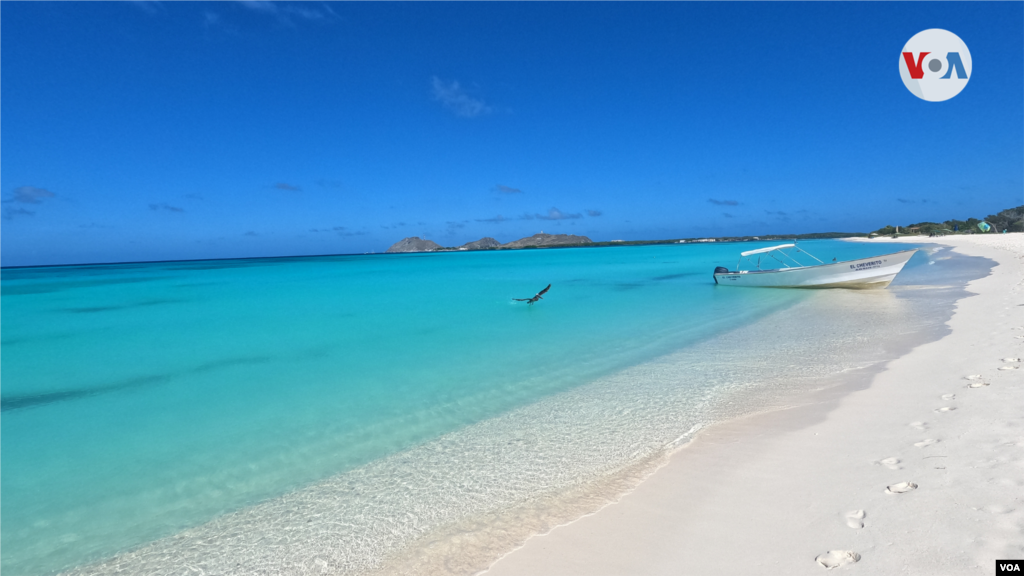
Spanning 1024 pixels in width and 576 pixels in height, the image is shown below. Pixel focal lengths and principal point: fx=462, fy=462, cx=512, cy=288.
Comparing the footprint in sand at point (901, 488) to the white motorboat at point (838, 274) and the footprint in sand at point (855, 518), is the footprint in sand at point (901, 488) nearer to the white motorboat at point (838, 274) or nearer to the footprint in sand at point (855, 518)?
the footprint in sand at point (855, 518)

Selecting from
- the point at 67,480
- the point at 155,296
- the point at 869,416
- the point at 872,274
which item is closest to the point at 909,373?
the point at 869,416

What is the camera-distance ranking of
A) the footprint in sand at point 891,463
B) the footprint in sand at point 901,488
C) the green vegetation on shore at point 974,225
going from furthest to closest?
the green vegetation on shore at point 974,225, the footprint in sand at point 891,463, the footprint in sand at point 901,488

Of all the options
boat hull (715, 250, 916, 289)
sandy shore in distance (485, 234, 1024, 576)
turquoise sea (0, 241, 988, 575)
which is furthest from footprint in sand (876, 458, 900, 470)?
boat hull (715, 250, 916, 289)

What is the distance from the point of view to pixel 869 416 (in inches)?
212

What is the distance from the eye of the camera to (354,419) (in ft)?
22.9

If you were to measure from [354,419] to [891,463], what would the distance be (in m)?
6.43

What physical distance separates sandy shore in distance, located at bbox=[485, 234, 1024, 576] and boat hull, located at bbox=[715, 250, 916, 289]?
15.9m

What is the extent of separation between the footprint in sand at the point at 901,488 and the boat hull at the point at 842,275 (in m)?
19.1

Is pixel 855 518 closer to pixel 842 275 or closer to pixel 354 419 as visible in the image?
pixel 354 419

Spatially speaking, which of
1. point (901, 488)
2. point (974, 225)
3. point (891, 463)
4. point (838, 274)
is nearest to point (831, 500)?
point (901, 488)

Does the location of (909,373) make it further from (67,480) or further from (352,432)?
(67,480)

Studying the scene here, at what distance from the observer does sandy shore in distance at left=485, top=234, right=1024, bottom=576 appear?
9.53ft

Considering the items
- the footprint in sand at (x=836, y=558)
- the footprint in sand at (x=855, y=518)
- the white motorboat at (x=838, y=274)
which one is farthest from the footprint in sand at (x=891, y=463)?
the white motorboat at (x=838, y=274)

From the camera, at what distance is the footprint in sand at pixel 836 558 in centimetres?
283
